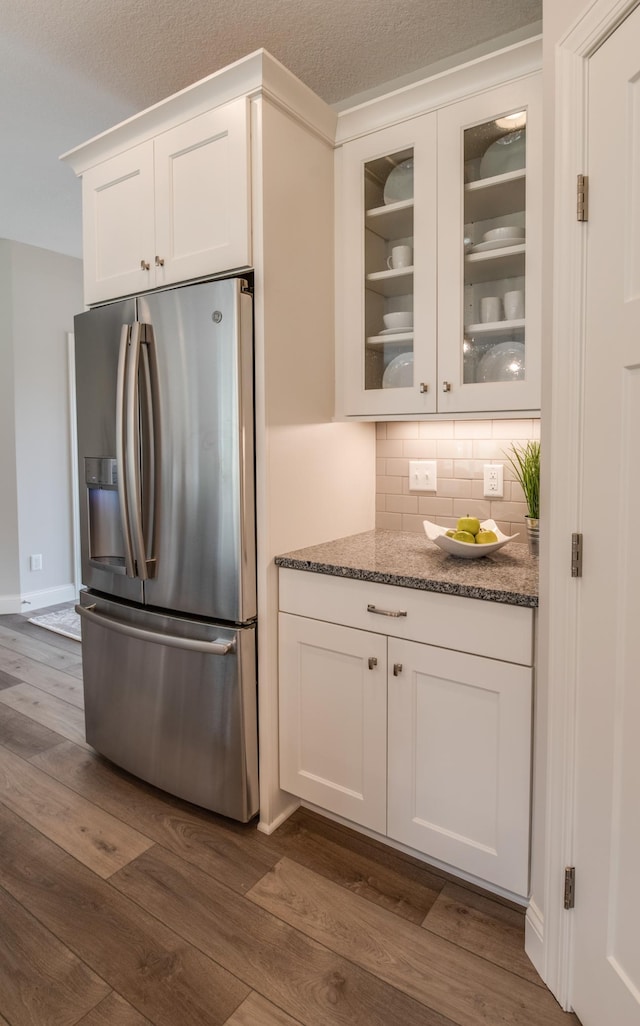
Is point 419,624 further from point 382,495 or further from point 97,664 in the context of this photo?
point 97,664

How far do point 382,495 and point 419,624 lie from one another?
2.81ft

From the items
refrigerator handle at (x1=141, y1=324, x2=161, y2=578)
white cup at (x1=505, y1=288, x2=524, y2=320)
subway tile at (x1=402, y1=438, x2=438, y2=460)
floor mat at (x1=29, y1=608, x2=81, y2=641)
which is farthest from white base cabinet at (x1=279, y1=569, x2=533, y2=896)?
floor mat at (x1=29, y1=608, x2=81, y2=641)

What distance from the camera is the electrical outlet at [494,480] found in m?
2.12

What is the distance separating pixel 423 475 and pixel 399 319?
61 centimetres

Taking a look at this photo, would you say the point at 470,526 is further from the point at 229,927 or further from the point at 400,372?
the point at 229,927

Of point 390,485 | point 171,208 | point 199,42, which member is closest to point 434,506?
point 390,485

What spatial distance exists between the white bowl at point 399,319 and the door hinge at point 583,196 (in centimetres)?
82

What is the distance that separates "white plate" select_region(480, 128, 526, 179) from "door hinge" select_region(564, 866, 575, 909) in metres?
1.89

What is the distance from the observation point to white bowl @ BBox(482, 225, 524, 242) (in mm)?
1765

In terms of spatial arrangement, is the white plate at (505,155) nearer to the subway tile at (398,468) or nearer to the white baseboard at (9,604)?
the subway tile at (398,468)

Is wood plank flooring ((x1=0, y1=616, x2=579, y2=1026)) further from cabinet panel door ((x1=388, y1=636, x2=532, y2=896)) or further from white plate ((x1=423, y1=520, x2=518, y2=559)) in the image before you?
white plate ((x1=423, y1=520, x2=518, y2=559))

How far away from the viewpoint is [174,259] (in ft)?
6.49

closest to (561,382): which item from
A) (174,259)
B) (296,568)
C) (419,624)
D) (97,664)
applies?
(419,624)

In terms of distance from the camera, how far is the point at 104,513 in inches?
86.5
